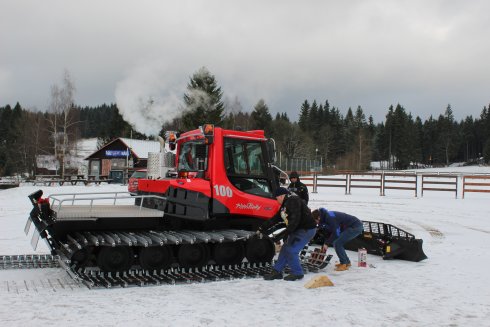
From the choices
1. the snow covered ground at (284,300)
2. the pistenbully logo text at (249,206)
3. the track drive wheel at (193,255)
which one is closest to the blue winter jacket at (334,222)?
the snow covered ground at (284,300)

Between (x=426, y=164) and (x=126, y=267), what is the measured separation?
114577mm

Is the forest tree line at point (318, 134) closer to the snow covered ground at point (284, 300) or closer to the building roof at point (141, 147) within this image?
the building roof at point (141, 147)

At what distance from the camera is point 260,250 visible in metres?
8.34

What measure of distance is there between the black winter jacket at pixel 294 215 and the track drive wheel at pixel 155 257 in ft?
5.53

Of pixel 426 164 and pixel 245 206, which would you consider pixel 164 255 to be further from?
pixel 426 164

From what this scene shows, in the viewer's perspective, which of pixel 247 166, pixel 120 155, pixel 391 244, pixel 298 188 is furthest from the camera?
pixel 120 155

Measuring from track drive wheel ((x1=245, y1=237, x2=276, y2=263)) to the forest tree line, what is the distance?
3551 cm

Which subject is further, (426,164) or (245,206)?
(426,164)

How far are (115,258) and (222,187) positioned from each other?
2.15 meters

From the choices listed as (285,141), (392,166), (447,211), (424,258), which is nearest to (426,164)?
(392,166)

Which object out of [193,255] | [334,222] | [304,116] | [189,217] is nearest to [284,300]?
[193,255]

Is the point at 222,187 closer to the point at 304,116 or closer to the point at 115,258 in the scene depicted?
the point at 115,258

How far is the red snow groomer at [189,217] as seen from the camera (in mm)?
7285

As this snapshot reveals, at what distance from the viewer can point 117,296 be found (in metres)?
6.33
